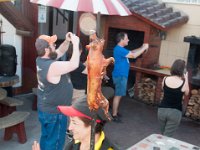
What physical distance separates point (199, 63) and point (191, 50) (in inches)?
19.8

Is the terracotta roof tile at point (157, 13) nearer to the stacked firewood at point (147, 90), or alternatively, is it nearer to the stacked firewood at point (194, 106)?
the stacked firewood at point (147, 90)

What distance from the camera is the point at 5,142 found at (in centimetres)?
477

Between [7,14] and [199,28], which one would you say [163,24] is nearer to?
[199,28]

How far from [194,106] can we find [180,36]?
1693mm

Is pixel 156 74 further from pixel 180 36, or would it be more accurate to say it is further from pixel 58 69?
pixel 58 69

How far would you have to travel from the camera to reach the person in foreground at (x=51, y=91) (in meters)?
3.44

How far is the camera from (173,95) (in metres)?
4.26

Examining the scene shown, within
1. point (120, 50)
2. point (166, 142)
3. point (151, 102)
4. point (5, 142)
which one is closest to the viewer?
point (166, 142)

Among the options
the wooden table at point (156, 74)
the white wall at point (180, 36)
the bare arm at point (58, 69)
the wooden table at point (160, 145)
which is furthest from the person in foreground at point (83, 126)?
the white wall at point (180, 36)

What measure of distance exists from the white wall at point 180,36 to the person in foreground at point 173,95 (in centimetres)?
268

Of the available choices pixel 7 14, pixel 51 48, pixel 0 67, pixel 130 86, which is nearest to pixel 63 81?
pixel 51 48

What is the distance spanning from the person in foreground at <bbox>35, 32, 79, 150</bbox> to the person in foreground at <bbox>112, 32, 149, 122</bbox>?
6.62ft

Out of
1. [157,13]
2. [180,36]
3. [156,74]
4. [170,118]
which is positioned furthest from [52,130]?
[180,36]

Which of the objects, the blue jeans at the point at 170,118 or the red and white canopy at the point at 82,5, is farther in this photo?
the blue jeans at the point at 170,118
